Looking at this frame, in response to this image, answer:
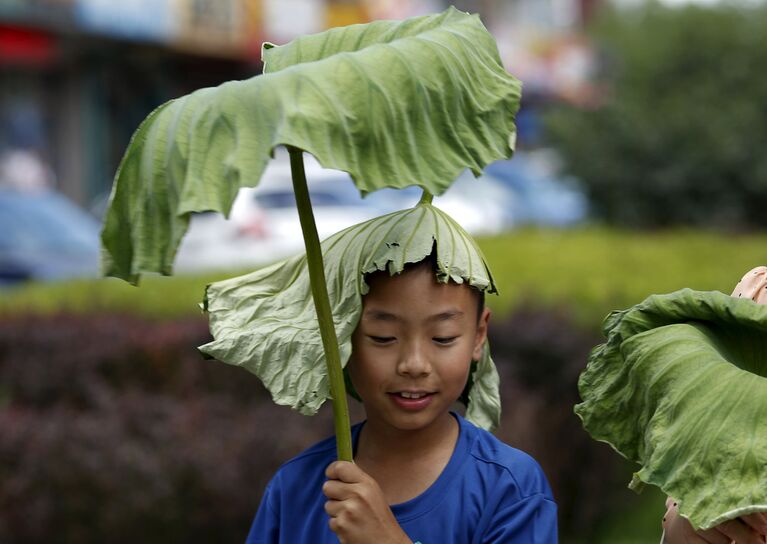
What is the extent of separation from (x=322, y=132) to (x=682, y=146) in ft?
43.1

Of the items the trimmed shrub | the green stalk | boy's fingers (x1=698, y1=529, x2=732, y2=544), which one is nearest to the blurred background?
the trimmed shrub

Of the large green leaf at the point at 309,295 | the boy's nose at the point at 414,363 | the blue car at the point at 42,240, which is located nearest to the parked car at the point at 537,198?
the blue car at the point at 42,240

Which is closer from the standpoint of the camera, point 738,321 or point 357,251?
point 738,321

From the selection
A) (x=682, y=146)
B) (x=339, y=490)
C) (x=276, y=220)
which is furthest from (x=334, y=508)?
(x=682, y=146)

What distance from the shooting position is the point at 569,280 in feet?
25.7

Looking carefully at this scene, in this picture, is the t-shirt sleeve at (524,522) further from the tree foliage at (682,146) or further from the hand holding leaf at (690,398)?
the tree foliage at (682,146)

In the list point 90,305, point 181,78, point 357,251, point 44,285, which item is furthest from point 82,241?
point 181,78

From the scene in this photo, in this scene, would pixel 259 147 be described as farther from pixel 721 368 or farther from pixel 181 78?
pixel 181 78

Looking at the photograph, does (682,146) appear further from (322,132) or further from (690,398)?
(322,132)

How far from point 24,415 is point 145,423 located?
0.52 meters

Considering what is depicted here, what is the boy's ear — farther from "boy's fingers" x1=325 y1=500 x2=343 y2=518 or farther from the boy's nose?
"boy's fingers" x1=325 y1=500 x2=343 y2=518

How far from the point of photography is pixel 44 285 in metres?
9.09

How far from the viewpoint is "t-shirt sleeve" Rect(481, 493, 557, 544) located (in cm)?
224

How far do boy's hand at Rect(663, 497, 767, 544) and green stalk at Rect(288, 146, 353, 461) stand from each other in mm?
505
